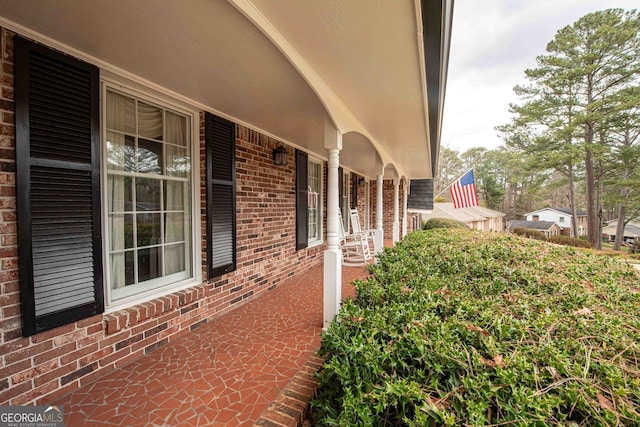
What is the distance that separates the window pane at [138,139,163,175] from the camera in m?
2.41

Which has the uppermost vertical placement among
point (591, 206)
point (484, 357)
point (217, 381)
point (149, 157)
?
point (149, 157)

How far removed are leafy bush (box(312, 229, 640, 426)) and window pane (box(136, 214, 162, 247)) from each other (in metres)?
1.94

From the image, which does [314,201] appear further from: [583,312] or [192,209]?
[583,312]

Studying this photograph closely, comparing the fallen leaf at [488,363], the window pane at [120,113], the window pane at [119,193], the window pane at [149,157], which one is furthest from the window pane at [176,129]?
the fallen leaf at [488,363]

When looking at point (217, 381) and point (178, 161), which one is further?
point (178, 161)

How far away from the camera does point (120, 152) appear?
2264mm

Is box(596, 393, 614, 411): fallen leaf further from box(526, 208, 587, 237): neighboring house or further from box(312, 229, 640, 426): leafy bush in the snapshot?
→ box(526, 208, 587, 237): neighboring house

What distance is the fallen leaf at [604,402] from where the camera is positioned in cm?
94

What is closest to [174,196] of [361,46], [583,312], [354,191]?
[361,46]

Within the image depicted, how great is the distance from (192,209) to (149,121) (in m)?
0.93

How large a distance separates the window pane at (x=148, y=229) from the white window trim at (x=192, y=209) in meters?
0.29

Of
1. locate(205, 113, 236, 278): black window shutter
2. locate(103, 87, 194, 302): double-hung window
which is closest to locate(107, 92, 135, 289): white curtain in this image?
locate(103, 87, 194, 302): double-hung window

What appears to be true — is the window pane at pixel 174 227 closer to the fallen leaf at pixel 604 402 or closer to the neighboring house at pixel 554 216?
the fallen leaf at pixel 604 402

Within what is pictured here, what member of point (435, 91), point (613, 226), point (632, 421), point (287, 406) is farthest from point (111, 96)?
point (613, 226)
